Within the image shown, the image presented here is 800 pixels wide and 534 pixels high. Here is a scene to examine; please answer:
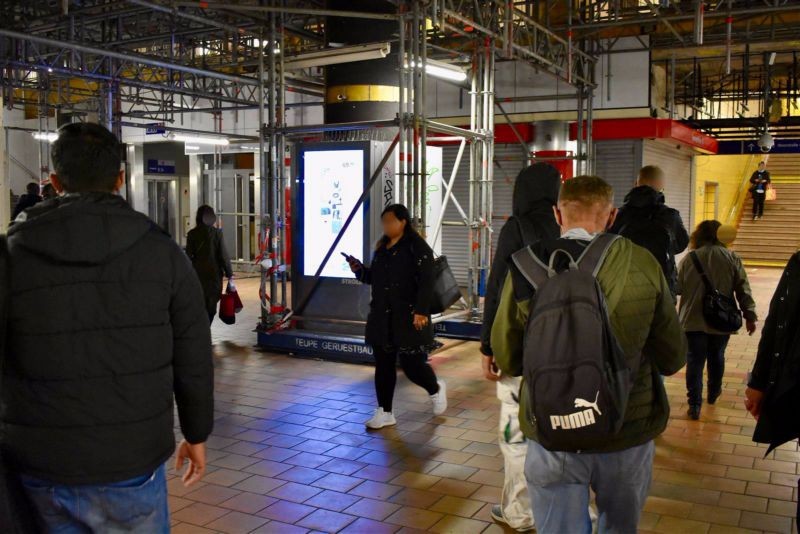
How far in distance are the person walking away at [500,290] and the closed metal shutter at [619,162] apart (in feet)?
39.1

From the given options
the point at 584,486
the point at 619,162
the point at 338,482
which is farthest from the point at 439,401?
the point at 619,162

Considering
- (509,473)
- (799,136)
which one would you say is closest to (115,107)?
(509,473)

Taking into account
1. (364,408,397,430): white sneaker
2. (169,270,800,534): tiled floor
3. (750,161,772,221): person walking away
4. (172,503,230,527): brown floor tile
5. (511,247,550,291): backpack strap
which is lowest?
(169,270,800,534): tiled floor

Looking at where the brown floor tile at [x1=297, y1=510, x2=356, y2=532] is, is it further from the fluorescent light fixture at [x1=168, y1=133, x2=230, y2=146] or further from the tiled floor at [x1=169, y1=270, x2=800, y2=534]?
the fluorescent light fixture at [x1=168, y1=133, x2=230, y2=146]

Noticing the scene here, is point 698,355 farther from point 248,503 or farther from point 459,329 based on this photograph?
point 459,329

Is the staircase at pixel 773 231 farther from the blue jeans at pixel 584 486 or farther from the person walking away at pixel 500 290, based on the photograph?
the blue jeans at pixel 584 486

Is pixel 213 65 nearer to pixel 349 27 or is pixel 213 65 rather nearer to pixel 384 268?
pixel 349 27

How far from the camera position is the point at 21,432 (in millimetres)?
2143

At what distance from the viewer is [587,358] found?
92.7 inches

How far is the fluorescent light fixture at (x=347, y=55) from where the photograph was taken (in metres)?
8.22

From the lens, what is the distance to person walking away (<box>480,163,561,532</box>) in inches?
159

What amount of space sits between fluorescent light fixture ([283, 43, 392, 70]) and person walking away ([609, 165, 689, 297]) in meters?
3.58

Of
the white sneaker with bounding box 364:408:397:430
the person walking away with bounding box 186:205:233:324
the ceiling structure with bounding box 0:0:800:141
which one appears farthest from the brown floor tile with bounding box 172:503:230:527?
the ceiling structure with bounding box 0:0:800:141

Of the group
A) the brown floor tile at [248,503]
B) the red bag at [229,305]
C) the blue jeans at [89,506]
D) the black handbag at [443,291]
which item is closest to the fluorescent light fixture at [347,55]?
the black handbag at [443,291]
